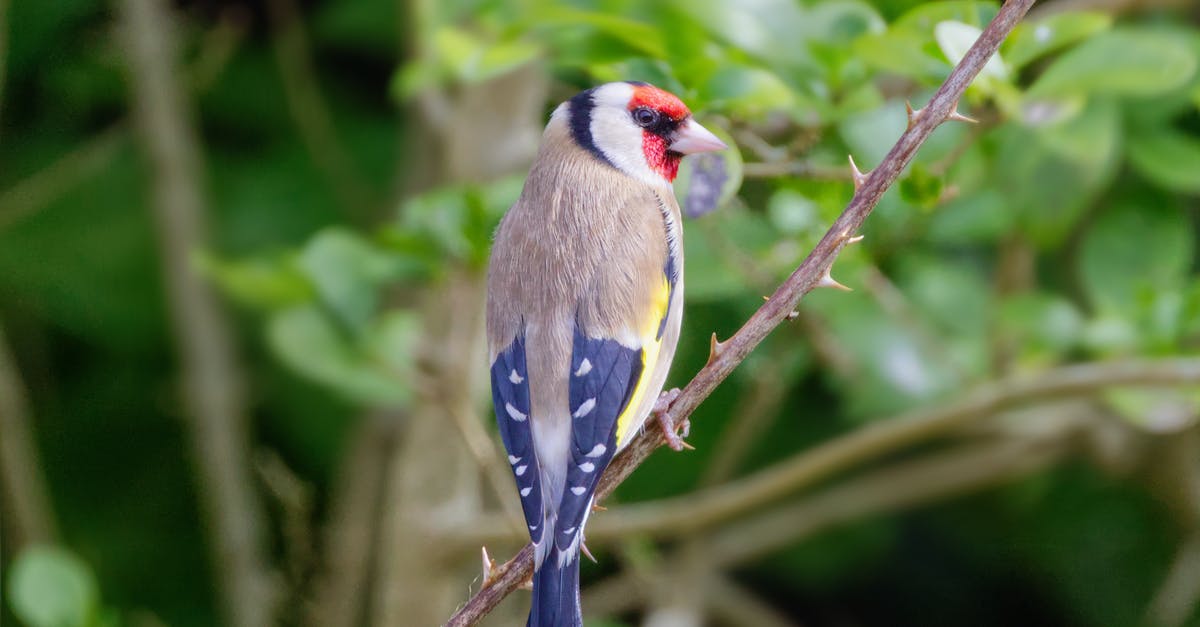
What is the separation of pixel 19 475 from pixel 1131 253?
8.16ft

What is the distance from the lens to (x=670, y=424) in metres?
1.47

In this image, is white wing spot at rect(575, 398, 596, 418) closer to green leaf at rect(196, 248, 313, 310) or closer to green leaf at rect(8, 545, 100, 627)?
green leaf at rect(196, 248, 313, 310)

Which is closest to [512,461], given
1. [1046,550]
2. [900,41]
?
[900,41]

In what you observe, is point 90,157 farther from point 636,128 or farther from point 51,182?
point 636,128

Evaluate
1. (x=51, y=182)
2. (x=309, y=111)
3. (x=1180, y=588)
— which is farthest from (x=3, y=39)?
(x=1180, y=588)

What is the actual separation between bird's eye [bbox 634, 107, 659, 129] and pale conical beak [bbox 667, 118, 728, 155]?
5 centimetres

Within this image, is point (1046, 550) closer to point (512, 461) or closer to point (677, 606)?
point (677, 606)

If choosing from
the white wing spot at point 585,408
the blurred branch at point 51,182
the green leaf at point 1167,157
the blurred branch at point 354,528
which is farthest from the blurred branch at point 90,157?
the green leaf at point 1167,157

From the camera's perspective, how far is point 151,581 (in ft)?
11.9

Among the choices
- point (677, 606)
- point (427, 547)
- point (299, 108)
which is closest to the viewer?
point (427, 547)

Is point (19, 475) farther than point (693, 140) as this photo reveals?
Yes

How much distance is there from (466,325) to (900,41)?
1.13 meters

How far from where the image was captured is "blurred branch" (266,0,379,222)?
3352 mm

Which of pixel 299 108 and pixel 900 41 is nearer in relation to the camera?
pixel 900 41
